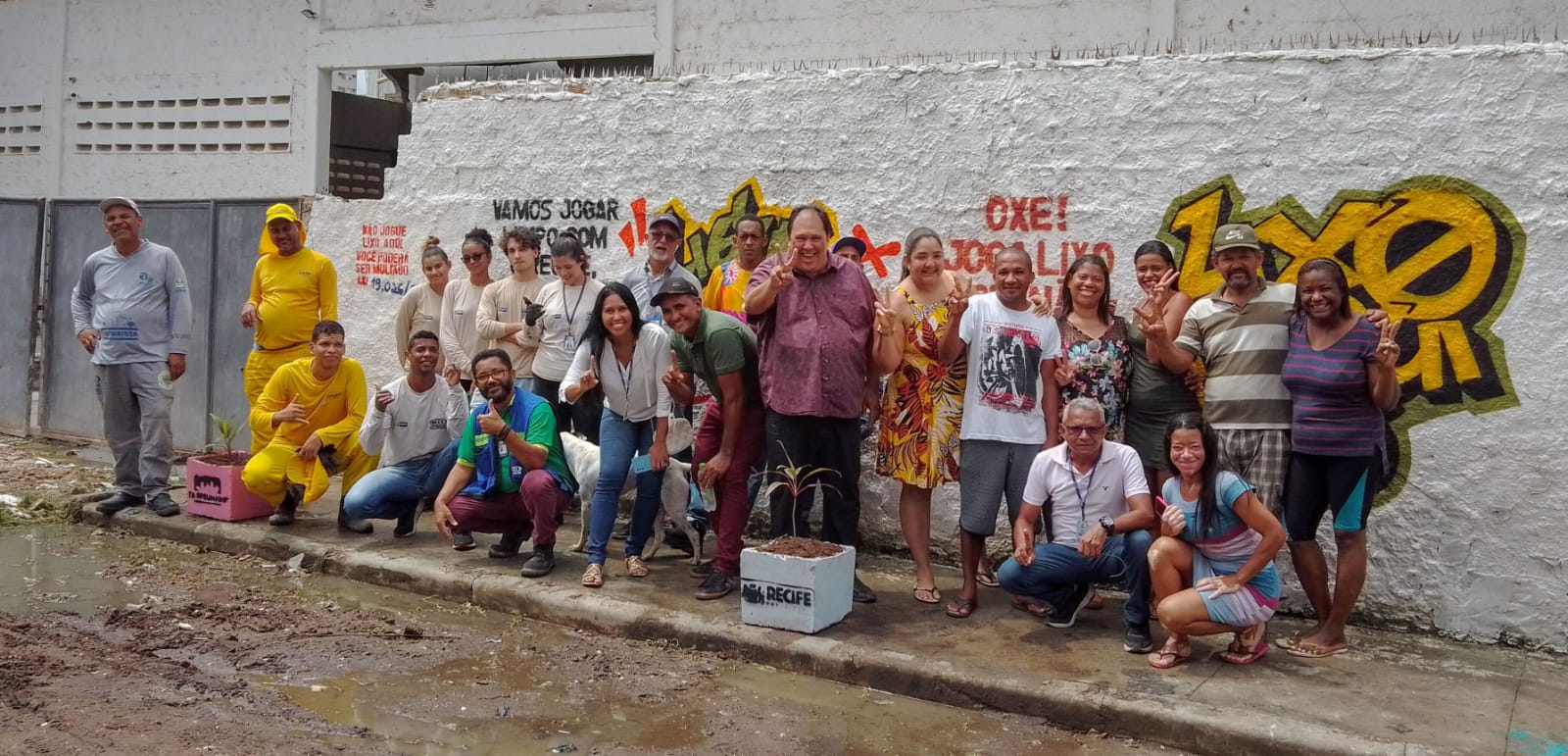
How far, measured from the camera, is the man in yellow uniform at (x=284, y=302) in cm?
754

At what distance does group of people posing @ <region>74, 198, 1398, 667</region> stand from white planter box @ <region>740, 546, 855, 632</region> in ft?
1.47

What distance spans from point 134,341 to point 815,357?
4.41 metres

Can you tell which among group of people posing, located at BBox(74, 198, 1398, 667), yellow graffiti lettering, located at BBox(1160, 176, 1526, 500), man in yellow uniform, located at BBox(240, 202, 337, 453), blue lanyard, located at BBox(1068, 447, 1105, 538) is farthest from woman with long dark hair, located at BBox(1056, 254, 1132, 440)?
man in yellow uniform, located at BBox(240, 202, 337, 453)

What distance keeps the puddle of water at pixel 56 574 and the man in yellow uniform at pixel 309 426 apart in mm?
896

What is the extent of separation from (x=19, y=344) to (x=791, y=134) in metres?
7.51

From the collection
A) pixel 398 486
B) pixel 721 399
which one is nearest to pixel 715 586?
pixel 721 399

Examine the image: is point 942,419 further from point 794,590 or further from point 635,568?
point 635,568

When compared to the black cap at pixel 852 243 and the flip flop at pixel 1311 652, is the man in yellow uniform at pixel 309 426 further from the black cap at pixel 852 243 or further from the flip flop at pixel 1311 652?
the flip flop at pixel 1311 652

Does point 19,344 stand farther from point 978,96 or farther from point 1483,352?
point 1483,352

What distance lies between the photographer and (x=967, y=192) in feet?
21.3

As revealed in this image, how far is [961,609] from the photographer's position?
553cm

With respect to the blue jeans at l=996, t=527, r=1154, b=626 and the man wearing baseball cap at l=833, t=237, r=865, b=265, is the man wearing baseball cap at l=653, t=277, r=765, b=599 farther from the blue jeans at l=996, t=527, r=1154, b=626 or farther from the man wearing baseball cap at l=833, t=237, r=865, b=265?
the blue jeans at l=996, t=527, r=1154, b=626

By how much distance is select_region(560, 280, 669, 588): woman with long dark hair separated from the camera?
589 centimetres

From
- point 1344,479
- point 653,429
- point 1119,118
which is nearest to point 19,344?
point 653,429
